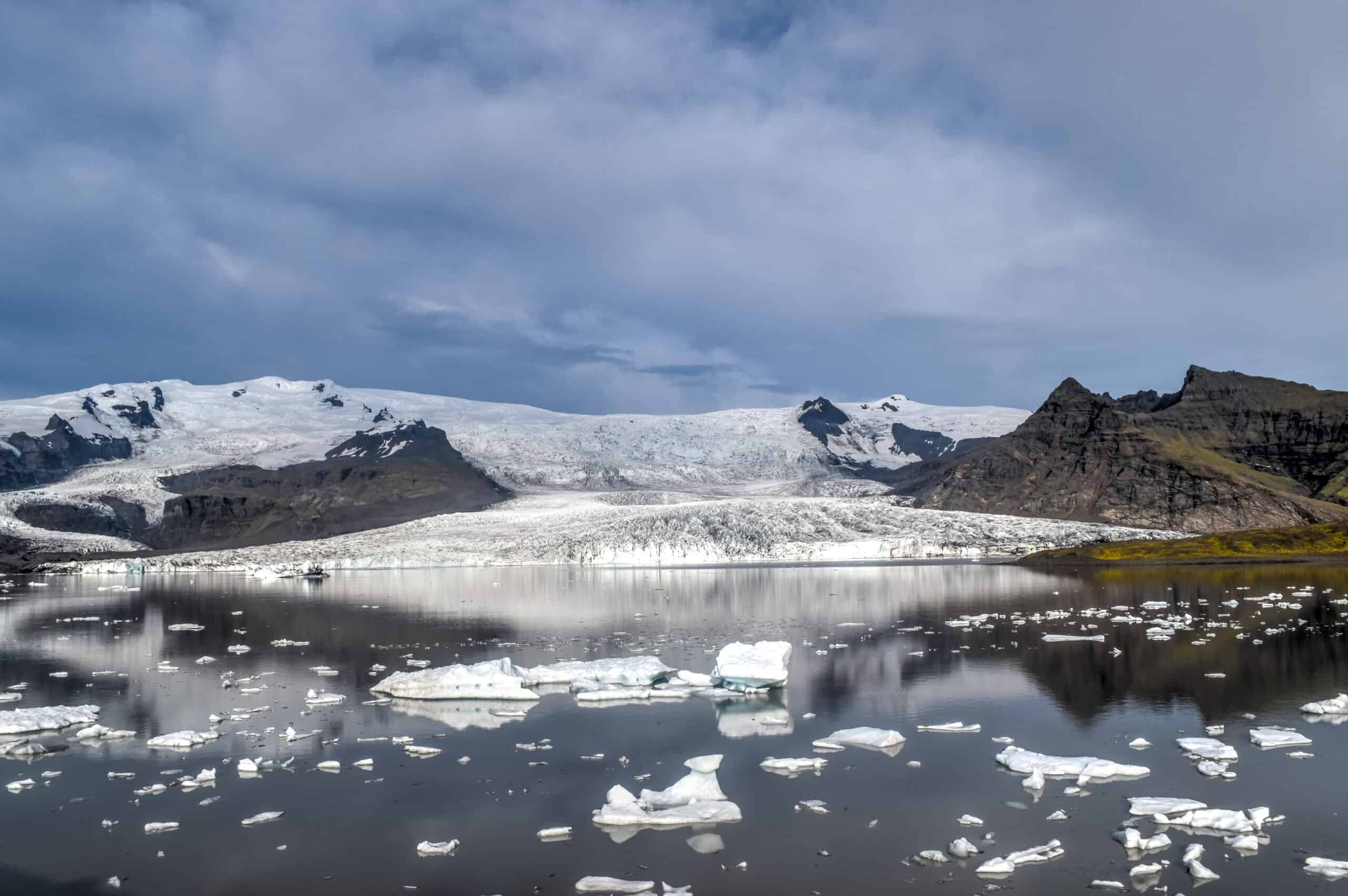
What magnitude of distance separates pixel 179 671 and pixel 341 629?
10.8 m

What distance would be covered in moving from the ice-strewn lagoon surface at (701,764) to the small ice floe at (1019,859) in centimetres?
10

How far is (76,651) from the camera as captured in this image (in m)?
33.2

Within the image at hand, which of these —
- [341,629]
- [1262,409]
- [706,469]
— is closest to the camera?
[341,629]

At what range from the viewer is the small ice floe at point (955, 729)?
59.3 feet

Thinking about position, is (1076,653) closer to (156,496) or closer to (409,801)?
(409,801)

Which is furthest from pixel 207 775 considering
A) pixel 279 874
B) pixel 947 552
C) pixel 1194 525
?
pixel 1194 525

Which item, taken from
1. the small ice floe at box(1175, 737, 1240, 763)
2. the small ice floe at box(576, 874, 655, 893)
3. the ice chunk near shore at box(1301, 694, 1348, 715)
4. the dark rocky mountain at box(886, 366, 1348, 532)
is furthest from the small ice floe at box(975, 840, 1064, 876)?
the dark rocky mountain at box(886, 366, 1348, 532)

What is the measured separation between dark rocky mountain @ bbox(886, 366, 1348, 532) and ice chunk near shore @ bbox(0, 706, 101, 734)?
11416 centimetres

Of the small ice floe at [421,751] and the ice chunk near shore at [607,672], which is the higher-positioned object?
the ice chunk near shore at [607,672]

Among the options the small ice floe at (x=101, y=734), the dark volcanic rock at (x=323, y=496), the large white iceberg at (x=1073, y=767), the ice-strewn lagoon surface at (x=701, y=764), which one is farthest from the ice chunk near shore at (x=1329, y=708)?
the dark volcanic rock at (x=323, y=496)

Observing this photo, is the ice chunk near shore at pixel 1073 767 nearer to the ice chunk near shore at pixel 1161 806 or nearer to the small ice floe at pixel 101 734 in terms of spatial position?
the ice chunk near shore at pixel 1161 806

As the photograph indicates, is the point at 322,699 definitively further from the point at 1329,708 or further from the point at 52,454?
the point at 52,454

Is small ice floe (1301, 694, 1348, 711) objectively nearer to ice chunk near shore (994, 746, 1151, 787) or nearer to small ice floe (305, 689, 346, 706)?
ice chunk near shore (994, 746, 1151, 787)

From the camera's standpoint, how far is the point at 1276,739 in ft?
54.5
